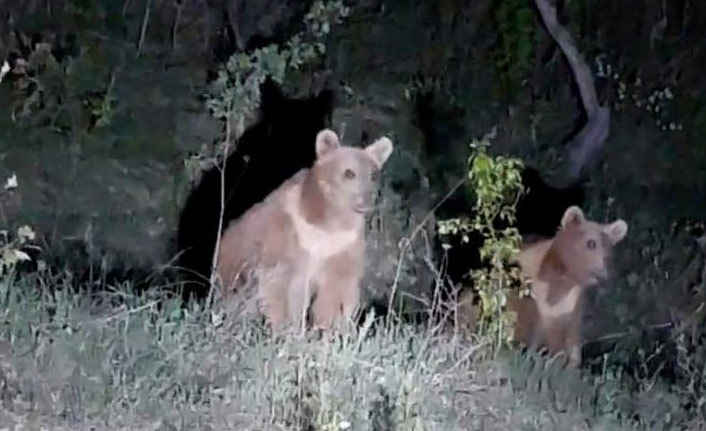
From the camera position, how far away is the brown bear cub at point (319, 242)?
8398 mm

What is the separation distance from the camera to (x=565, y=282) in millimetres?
9914

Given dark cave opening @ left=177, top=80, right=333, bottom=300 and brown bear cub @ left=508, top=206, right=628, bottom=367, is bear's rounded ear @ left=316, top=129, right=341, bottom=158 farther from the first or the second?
dark cave opening @ left=177, top=80, right=333, bottom=300

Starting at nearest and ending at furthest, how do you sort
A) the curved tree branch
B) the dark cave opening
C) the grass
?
the grass, the dark cave opening, the curved tree branch

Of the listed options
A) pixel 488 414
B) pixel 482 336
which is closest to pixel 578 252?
pixel 482 336

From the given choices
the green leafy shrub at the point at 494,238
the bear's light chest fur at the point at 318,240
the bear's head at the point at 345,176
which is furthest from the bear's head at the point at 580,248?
the bear's light chest fur at the point at 318,240

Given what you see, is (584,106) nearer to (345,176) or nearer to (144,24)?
(144,24)

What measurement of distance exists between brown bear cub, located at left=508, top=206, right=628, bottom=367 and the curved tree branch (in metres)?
3.01

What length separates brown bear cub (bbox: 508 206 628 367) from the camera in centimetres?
985

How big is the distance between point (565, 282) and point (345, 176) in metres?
2.06

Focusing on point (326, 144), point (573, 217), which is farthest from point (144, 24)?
point (326, 144)

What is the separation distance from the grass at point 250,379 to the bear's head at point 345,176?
0.77 m

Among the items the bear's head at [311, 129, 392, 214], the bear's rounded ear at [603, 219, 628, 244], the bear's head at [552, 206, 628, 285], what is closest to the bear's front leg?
the bear's head at [311, 129, 392, 214]

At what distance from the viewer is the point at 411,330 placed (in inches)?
304

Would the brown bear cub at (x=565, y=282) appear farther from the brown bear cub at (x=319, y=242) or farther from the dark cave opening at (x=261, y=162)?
the dark cave opening at (x=261, y=162)
